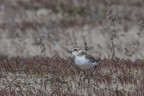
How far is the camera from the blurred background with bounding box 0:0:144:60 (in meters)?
19.8

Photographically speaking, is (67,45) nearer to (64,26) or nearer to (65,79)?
(64,26)

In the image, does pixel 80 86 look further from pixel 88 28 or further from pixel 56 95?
pixel 88 28

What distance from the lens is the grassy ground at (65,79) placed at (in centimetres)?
964

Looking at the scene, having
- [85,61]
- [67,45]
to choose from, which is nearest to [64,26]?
[67,45]

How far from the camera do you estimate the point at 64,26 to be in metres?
23.8

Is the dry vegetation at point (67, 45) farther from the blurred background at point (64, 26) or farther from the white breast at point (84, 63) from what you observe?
the white breast at point (84, 63)

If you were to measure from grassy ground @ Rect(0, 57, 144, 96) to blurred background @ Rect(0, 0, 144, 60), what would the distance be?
616 cm

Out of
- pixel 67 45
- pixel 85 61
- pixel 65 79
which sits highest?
pixel 67 45

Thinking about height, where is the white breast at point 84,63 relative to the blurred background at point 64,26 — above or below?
below

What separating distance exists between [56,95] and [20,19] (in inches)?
612

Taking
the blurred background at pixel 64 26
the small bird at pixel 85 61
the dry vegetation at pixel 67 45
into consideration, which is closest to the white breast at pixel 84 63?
the small bird at pixel 85 61

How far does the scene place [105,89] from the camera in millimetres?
9648

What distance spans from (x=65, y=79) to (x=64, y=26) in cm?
1321

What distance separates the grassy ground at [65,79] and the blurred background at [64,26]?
242 inches
